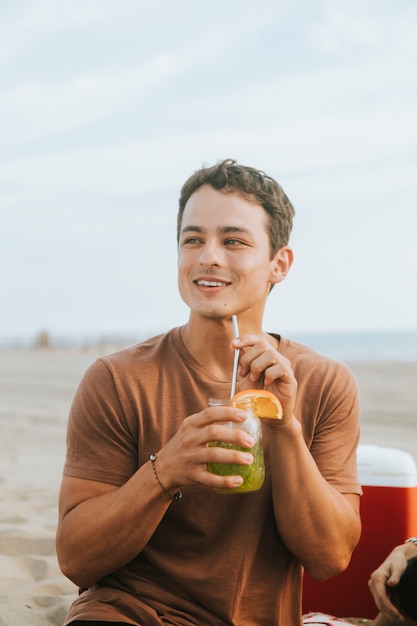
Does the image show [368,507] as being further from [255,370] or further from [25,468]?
[25,468]

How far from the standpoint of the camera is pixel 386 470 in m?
2.77

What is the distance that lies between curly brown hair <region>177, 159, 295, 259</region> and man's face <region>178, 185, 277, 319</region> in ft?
0.08

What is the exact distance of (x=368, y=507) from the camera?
9.05 feet

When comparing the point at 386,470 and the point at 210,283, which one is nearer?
the point at 210,283

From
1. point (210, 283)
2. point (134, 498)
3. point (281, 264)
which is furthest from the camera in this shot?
point (281, 264)

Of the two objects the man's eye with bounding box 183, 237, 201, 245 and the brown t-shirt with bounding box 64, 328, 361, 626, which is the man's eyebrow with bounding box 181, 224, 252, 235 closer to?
the man's eye with bounding box 183, 237, 201, 245

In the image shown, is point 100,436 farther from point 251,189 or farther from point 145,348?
Answer: point 251,189

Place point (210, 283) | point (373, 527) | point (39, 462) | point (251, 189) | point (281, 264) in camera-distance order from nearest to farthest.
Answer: point (210, 283)
point (251, 189)
point (281, 264)
point (373, 527)
point (39, 462)

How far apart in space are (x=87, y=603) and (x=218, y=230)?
3.53 feet

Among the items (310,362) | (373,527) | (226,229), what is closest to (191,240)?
(226,229)

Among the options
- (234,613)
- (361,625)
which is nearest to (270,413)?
(234,613)

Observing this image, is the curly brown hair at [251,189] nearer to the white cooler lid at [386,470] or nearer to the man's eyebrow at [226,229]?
the man's eyebrow at [226,229]

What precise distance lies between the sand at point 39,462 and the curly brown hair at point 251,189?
1.61 meters

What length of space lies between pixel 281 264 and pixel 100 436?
780 millimetres
